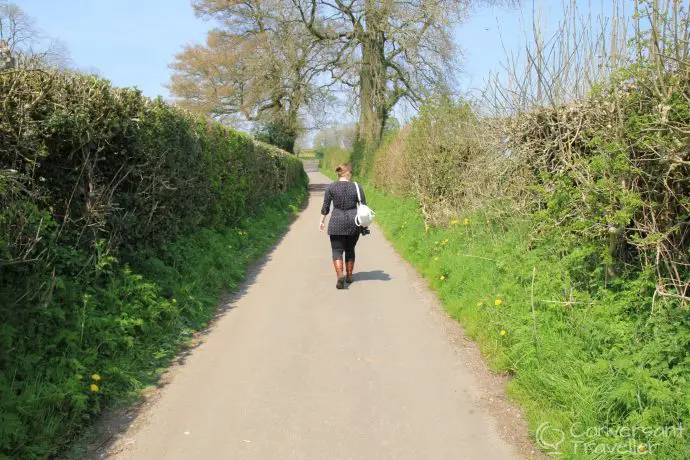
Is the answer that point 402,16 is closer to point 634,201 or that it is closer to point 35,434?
point 634,201

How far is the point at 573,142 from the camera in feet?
17.3

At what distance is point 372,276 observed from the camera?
26.8ft

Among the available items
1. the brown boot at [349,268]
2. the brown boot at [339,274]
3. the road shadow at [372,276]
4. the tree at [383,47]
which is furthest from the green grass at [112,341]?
the tree at [383,47]

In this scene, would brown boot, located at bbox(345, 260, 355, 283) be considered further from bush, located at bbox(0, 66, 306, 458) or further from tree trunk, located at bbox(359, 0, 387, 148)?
tree trunk, located at bbox(359, 0, 387, 148)

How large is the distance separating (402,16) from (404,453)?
22282 millimetres

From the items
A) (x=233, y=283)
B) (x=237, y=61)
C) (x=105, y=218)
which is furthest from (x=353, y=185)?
(x=237, y=61)

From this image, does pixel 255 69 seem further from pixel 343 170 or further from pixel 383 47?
pixel 343 170

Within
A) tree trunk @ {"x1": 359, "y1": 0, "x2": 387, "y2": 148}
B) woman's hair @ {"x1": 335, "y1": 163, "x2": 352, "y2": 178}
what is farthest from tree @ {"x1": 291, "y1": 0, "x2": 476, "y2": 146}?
woman's hair @ {"x1": 335, "y1": 163, "x2": 352, "y2": 178}

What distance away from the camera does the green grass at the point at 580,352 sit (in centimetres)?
289

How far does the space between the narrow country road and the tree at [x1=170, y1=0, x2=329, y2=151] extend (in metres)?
22.6

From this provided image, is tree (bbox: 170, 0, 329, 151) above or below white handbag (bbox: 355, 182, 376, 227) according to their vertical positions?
above

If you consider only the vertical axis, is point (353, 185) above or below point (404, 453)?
above

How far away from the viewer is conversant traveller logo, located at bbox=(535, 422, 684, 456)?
2.74m

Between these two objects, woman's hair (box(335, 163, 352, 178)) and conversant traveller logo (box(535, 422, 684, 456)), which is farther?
woman's hair (box(335, 163, 352, 178))
